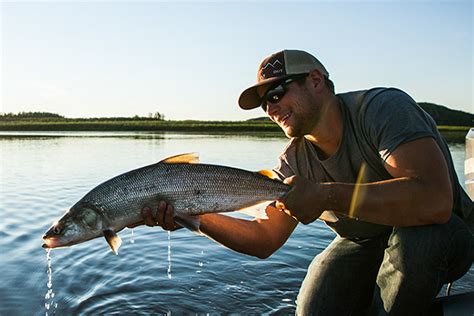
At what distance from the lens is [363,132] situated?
4.08 metres

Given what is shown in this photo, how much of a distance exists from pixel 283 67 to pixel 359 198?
1280 mm

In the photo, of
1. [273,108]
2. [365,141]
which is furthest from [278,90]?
[365,141]

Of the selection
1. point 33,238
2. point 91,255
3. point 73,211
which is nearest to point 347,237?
point 73,211

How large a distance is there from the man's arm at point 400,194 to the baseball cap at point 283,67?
979 mm

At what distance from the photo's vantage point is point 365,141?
4.09m

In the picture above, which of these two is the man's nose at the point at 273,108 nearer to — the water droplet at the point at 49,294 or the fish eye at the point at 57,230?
the fish eye at the point at 57,230

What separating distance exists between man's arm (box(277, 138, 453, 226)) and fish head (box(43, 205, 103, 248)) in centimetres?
169

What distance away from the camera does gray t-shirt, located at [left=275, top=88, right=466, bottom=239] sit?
3639 millimetres

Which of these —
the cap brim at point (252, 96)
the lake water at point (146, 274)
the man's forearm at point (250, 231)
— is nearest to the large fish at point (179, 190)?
the man's forearm at point (250, 231)

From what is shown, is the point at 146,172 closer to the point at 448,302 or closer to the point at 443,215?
the point at 443,215

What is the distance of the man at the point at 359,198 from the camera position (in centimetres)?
351

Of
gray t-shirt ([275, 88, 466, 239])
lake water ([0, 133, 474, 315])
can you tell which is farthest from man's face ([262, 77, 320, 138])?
lake water ([0, 133, 474, 315])

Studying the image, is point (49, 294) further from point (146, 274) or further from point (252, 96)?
point (252, 96)

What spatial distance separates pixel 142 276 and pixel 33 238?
3.14 m
